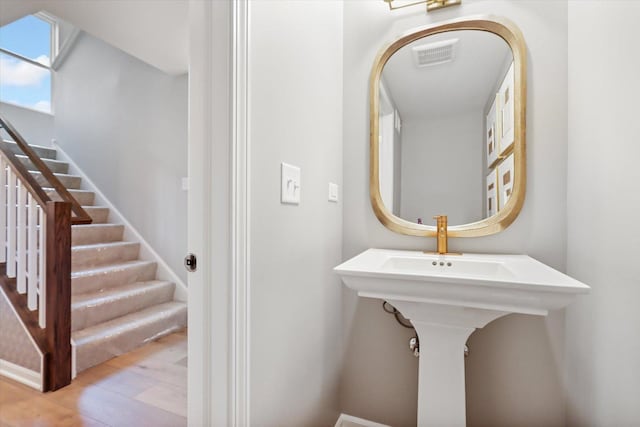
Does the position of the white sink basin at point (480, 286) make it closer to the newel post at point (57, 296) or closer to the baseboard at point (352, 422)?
the baseboard at point (352, 422)

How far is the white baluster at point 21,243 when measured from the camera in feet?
6.01

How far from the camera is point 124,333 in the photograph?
2.09 m

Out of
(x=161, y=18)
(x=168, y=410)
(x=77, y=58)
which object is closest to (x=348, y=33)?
(x=161, y=18)

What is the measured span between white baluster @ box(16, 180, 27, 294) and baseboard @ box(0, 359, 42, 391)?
0.42m

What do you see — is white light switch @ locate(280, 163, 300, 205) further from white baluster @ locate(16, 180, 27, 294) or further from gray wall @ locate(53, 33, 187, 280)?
gray wall @ locate(53, 33, 187, 280)

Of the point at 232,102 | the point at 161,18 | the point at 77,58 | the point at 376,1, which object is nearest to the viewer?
the point at 232,102

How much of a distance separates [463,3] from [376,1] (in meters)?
0.39

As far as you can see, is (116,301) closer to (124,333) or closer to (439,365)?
(124,333)

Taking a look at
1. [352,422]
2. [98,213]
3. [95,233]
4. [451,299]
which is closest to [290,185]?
[451,299]

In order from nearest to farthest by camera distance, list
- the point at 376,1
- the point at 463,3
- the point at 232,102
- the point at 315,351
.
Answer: the point at 232,102 < the point at 315,351 < the point at 463,3 < the point at 376,1

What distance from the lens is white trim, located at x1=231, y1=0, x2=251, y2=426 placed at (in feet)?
2.45

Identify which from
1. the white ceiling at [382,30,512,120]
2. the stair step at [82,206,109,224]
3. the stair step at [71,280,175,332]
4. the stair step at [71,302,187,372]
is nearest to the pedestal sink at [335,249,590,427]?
the white ceiling at [382,30,512,120]

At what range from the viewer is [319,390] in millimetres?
1258

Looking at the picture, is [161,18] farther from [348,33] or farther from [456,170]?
[456,170]
